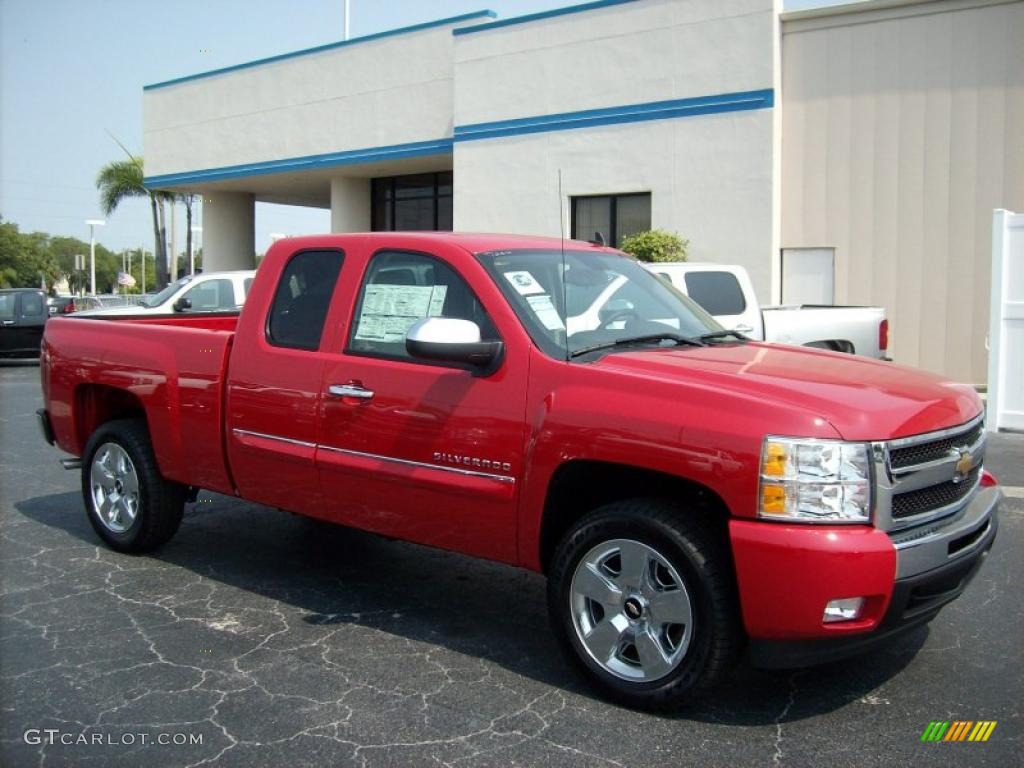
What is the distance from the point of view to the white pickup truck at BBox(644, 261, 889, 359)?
33.1 feet

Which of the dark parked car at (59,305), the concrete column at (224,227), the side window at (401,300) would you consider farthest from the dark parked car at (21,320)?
the side window at (401,300)

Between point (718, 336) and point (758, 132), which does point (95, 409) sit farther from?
point (758, 132)

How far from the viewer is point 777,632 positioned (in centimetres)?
359

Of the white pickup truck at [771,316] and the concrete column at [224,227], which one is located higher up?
the concrete column at [224,227]

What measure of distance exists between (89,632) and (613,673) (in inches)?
101

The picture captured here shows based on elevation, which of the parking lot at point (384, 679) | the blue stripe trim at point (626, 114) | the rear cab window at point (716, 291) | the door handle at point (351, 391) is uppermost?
the blue stripe trim at point (626, 114)

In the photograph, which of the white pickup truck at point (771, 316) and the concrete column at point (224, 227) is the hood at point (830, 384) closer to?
the white pickup truck at point (771, 316)

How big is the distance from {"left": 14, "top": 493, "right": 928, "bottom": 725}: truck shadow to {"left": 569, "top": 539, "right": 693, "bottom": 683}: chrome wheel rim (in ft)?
0.74

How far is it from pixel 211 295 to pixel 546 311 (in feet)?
40.8

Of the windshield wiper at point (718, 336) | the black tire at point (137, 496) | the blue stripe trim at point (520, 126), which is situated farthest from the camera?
the blue stripe trim at point (520, 126)

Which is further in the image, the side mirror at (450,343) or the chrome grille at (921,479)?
the side mirror at (450,343)

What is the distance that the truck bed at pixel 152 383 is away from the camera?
5.54 metres

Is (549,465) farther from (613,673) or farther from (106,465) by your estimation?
(106,465)

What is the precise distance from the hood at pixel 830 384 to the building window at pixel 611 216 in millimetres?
14889
